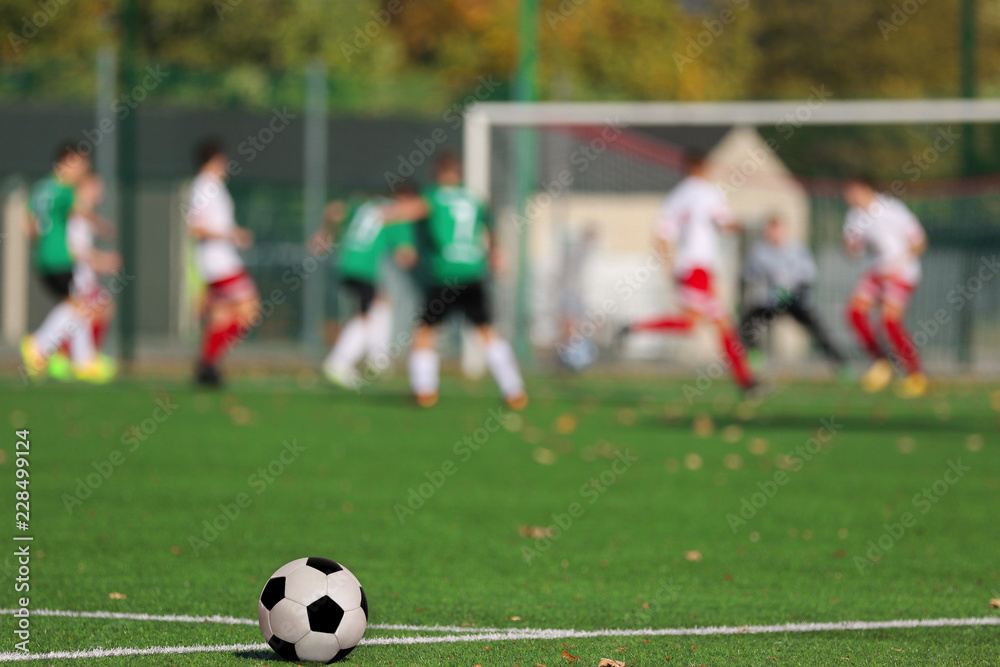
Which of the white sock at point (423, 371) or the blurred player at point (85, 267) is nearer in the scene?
the white sock at point (423, 371)

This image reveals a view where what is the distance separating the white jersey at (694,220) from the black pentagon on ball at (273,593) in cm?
916

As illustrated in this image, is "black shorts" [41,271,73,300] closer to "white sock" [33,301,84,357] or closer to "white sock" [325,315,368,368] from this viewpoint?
"white sock" [33,301,84,357]

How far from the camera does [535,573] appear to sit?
17.7ft

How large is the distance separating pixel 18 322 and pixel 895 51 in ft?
82.7

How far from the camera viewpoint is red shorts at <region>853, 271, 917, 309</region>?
1452cm

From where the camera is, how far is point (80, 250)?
46.4ft

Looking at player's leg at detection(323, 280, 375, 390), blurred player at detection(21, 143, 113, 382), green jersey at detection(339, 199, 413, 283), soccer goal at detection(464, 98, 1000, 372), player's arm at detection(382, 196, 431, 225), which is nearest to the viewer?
player's arm at detection(382, 196, 431, 225)

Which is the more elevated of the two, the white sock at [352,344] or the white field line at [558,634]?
the white field line at [558,634]

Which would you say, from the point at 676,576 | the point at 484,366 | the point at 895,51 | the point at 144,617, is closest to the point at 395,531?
the point at 676,576

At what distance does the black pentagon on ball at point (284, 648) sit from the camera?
3934mm

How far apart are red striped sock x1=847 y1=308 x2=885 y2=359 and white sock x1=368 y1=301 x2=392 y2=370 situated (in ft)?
16.2

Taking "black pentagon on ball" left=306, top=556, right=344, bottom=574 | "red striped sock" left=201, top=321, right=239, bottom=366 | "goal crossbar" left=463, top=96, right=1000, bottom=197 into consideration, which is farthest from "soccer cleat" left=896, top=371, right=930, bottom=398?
"black pentagon on ball" left=306, top=556, right=344, bottom=574

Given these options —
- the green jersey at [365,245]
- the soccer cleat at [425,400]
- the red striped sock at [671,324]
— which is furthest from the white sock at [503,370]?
the green jersey at [365,245]

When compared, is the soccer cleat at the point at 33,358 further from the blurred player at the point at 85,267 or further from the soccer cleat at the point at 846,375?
the soccer cleat at the point at 846,375
